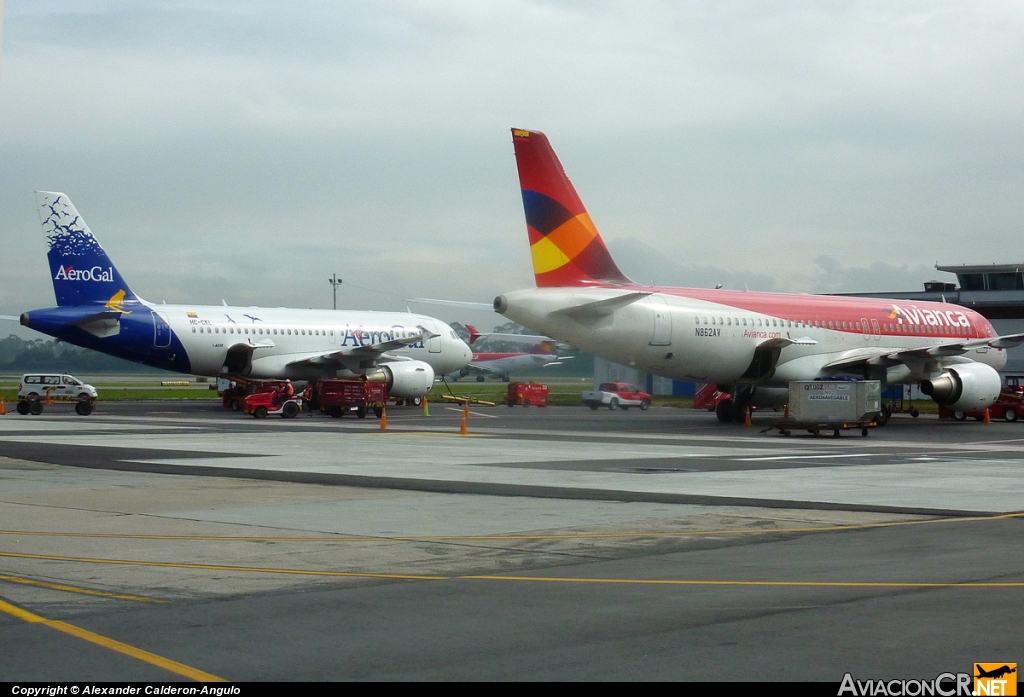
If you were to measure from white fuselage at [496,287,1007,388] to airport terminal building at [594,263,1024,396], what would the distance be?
27126mm

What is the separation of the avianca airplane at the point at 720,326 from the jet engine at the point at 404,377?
Answer: 14480mm

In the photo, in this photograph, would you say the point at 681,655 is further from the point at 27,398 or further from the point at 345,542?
the point at 27,398

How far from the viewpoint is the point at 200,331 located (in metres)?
48.7

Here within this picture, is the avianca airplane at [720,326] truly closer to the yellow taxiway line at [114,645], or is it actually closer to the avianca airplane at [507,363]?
the yellow taxiway line at [114,645]

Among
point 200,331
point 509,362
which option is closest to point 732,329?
point 200,331

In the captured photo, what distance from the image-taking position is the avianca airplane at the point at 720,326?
36.5m

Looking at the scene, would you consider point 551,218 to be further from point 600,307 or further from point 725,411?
point 725,411

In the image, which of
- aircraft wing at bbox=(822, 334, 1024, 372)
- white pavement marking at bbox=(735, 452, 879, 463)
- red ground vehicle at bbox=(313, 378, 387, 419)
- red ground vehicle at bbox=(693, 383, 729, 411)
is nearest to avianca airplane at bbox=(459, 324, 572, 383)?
red ground vehicle at bbox=(693, 383, 729, 411)

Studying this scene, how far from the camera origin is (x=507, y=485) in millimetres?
17062

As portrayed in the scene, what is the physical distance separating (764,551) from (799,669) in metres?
4.45

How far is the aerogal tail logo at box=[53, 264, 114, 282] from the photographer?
47.2 m

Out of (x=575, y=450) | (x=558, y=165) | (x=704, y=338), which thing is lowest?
(x=575, y=450)

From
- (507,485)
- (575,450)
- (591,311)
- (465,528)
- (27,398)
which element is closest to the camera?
(465,528)

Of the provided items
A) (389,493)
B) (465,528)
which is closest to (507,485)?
(389,493)
